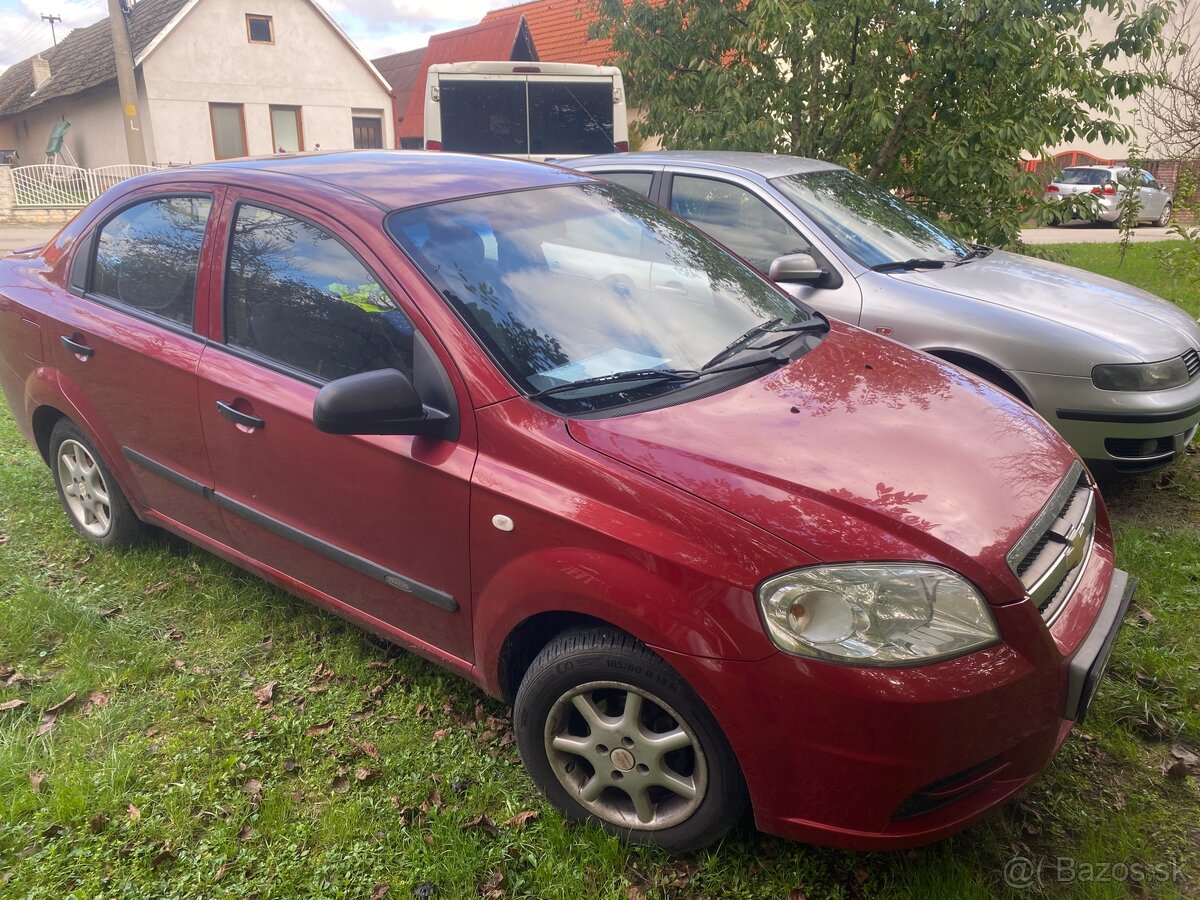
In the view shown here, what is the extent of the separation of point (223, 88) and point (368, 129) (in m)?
5.26

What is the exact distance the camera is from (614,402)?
2.54m

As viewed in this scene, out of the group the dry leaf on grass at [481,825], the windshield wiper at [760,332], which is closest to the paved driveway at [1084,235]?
the windshield wiper at [760,332]

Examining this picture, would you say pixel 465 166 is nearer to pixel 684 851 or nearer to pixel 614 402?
pixel 614 402

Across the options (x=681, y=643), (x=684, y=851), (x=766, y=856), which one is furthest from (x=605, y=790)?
(x=681, y=643)

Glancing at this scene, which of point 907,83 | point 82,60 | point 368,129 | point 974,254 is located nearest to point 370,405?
point 974,254

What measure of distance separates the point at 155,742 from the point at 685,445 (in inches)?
80.8

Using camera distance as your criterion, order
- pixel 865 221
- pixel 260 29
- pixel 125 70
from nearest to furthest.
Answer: pixel 865 221
pixel 125 70
pixel 260 29

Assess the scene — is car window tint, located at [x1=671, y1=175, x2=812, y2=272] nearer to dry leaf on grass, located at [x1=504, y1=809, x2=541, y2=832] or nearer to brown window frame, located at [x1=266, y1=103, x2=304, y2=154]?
dry leaf on grass, located at [x1=504, y1=809, x2=541, y2=832]

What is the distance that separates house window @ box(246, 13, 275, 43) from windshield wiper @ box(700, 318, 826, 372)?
28.8 metres

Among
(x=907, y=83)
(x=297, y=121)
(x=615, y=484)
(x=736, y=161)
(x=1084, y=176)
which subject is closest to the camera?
(x=615, y=484)

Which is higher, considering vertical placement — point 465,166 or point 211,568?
point 465,166

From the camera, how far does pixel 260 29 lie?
27.5 metres

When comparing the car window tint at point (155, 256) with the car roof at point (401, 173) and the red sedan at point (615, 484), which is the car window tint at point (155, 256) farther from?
the car roof at point (401, 173)

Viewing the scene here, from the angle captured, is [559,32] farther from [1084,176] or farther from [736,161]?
[736,161]
